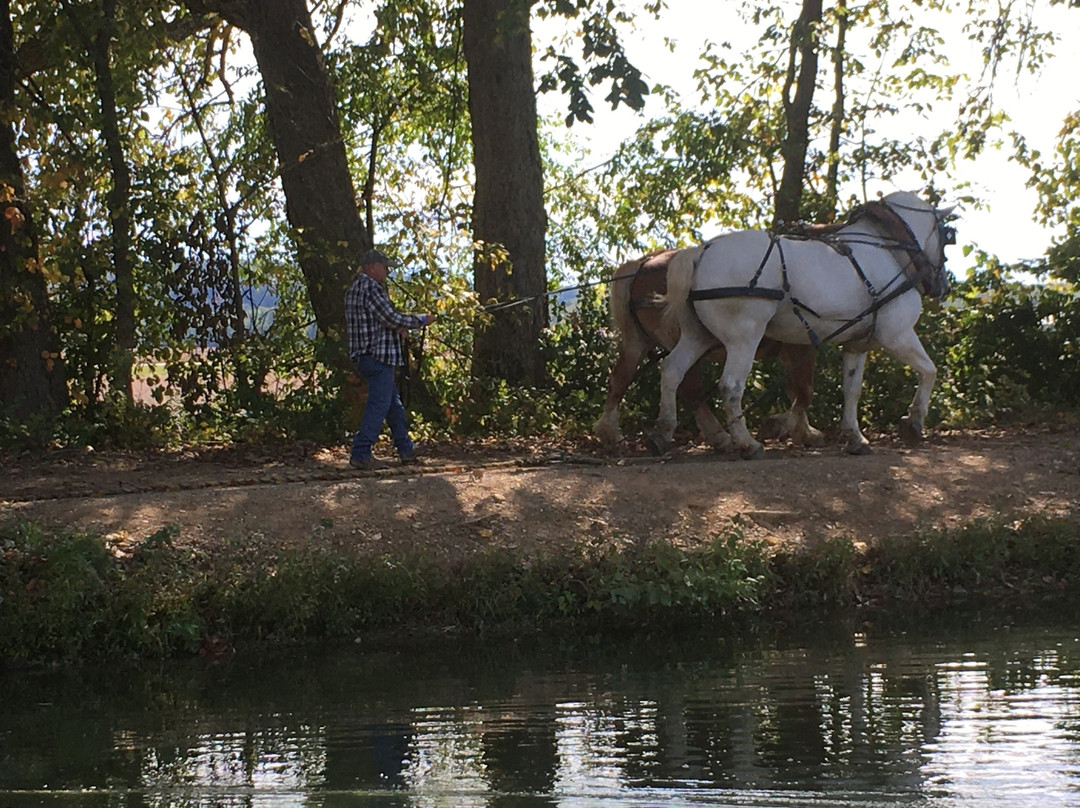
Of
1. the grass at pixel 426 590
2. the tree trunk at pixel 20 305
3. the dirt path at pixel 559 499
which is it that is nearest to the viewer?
the grass at pixel 426 590

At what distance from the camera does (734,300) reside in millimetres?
11344

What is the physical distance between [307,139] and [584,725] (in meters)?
9.91

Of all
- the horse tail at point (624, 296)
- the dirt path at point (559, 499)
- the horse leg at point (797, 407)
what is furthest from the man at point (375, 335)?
the horse leg at point (797, 407)

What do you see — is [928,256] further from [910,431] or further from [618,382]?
[618,382]

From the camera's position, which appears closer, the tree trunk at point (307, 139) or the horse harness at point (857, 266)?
the horse harness at point (857, 266)

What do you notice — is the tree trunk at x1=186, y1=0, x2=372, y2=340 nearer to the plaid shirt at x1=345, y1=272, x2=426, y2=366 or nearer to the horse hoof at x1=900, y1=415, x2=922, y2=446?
the plaid shirt at x1=345, y1=272, x2=426, y2=366

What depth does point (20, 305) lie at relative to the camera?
1359cm

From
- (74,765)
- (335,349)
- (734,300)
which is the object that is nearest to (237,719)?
(74,765)

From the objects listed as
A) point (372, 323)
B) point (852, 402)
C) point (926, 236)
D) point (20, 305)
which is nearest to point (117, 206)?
point (20, 305)

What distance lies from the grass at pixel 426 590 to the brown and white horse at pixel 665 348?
3.09 meters

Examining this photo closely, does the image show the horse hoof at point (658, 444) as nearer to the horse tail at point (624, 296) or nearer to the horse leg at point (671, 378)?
the horse leg at point (671, 378)

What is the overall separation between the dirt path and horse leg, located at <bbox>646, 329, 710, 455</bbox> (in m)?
0.17

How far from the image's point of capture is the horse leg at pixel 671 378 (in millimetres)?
11875

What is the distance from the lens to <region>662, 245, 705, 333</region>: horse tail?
1149cm
